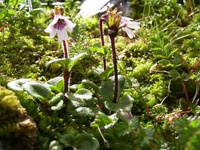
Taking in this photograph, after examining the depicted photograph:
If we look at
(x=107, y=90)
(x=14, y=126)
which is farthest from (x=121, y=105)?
(x=14, y=126)

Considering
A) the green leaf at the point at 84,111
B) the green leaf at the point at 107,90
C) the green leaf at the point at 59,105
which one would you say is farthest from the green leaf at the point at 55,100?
the green leaf at the point at 107,90

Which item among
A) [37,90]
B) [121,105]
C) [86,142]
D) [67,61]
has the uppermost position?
[67,61]

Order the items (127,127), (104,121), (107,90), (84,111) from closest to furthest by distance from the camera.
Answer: (127,127) → (104,121) → (84,111) → (107,90)

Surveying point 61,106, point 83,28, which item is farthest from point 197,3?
point 61,106

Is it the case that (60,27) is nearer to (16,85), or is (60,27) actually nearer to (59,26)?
(59,26)

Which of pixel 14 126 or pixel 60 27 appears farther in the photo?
pixel 60 27

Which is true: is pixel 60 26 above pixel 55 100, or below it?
above

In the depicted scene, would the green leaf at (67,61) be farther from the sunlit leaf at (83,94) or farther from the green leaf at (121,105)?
the green leaf at (121,105)
